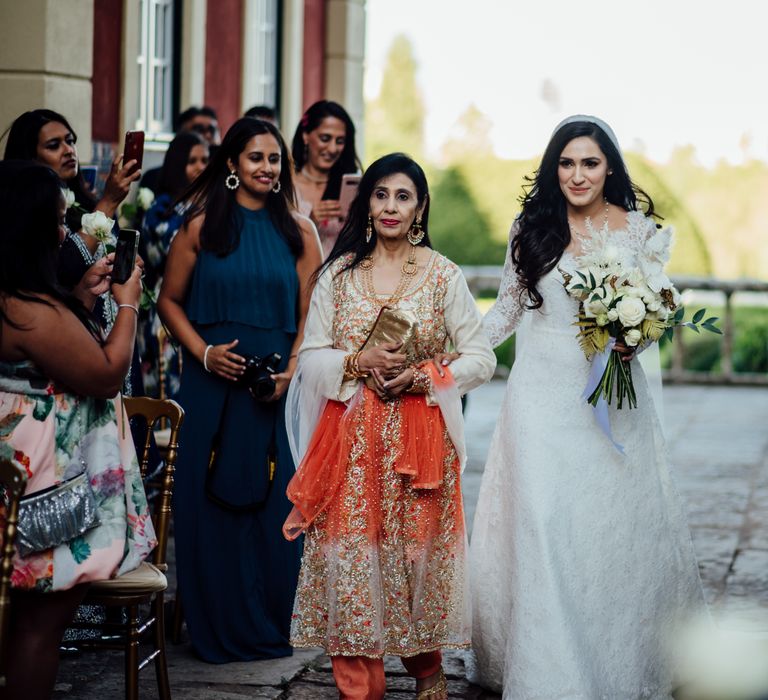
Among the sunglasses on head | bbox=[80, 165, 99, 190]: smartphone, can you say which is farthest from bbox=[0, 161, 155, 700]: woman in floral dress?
the sunglasses on head

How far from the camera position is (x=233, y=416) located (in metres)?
5.89

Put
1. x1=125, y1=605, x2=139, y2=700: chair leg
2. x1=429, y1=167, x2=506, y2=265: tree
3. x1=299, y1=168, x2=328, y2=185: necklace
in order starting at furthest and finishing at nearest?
x1=429, y1=167, x2=506, y2=265: tree
x1=299, y1=168, x2=328, y2=185: necklace
x1=125, y1=605, x2=139, y2=700: chair leg

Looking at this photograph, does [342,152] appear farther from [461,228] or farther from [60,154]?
[461,228]

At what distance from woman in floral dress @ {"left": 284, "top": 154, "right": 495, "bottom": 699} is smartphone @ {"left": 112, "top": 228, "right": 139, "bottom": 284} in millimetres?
953

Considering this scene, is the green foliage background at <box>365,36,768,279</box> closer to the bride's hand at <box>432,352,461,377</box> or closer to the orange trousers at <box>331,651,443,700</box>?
the bride's hand at <box>432,352,461,377</box>

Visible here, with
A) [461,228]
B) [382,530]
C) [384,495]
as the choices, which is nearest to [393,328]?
[384,495]

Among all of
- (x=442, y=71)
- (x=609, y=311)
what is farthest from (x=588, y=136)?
(x=442, y=71)

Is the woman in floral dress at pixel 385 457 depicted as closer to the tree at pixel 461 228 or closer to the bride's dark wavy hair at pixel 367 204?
the bride's dark wavy hair at pixel 367 204

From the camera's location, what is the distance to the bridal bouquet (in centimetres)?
508

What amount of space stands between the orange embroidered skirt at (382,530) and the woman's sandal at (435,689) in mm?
222

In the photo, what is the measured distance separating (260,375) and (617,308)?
156 cm

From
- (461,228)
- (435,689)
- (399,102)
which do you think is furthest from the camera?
(399,102)

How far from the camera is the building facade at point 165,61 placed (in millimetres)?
8055

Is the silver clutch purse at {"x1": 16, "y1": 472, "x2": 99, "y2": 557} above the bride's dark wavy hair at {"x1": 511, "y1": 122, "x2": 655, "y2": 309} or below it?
below
